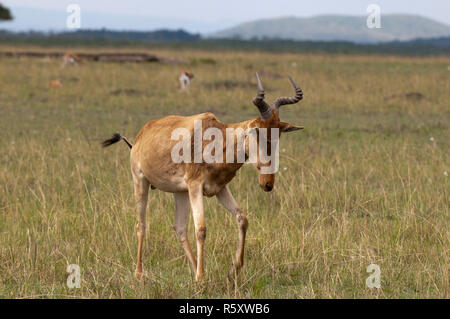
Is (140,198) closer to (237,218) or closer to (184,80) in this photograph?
(237,218)

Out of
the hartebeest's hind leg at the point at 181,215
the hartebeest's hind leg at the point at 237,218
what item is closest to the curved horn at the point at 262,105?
the hartebeest's hind leg at the point at 237,218

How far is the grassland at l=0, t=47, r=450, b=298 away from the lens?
5.57 meters

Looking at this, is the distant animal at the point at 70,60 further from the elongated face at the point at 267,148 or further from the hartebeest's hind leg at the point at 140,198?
the elongated face at the point at 267,148

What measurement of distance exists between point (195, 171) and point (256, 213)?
284cm

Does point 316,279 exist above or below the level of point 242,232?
below

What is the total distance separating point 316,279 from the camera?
5727 millimetres

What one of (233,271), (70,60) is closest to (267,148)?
Answer: (233,271)

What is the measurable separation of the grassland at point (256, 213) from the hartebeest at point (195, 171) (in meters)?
0.40

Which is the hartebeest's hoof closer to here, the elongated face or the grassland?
the grassland

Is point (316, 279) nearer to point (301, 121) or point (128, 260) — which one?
point (128, 260)

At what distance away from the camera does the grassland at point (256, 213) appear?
5566 millimetres
